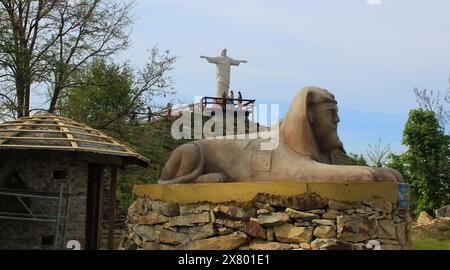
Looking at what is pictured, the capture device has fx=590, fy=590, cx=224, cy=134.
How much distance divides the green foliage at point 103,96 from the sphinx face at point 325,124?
1481cm

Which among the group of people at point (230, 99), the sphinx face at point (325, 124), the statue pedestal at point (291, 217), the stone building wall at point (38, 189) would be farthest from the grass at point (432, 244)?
the group of people at point (230, 99)

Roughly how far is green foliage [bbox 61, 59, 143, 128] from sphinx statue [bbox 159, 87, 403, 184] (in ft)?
46.1

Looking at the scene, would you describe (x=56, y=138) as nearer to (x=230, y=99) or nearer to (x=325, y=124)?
(x=325, y=124)

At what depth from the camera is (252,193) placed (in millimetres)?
6703

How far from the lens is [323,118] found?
756 cm

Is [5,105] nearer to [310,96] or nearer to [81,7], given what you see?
[81,7]

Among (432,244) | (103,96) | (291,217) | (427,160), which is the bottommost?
(432,244)

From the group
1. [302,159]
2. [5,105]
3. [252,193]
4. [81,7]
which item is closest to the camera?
[252,193]

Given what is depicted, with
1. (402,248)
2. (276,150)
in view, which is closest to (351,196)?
(402,248)

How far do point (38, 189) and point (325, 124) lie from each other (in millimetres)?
9380

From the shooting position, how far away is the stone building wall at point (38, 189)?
1466 cm

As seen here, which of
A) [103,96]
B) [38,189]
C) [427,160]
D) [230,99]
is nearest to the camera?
[38,189]

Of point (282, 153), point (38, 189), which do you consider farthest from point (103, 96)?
point (282, 153)

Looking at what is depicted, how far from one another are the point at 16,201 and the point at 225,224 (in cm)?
1020
